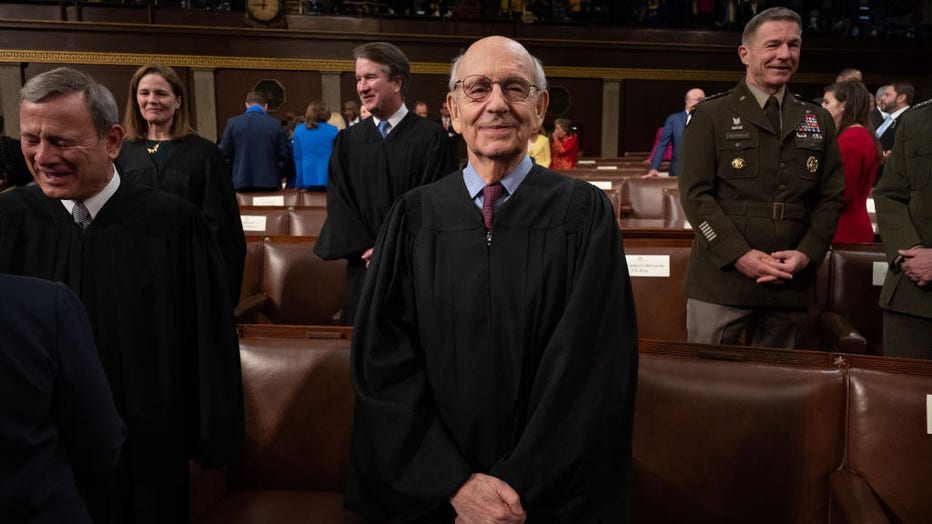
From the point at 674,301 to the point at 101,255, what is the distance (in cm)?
237

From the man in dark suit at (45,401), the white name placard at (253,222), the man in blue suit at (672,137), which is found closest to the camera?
the man in dark suit at (45,401)

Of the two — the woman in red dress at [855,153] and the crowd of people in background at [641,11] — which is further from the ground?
the crowd of people in background at [641,11]

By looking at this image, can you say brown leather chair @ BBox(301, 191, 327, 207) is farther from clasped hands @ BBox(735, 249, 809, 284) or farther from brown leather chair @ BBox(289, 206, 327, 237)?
clasped hands @ BBox(735, 249, 809, 284)

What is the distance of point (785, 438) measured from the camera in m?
1.80

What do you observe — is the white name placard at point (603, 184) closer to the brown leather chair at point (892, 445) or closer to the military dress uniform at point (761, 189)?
the military dress uniform at point (761, 189)

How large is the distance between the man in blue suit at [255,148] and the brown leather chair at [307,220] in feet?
6.23

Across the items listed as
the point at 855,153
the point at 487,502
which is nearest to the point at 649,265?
the point at 855,153

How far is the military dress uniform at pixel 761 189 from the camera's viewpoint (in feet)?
8.01

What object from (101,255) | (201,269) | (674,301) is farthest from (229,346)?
(674,301)

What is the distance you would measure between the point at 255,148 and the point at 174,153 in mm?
3555

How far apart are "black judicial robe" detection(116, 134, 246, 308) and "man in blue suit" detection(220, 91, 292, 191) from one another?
3.40 metres

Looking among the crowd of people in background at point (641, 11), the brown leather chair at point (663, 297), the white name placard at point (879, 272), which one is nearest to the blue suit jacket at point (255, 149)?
the brown leather chair at point (663, 297)

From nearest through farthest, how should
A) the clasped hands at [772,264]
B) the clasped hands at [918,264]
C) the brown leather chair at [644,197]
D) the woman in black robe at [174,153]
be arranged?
the clasped hands at [918,264] → the clasped hands at [772,264] → the woman in black robe at [174,153] → the brown leather chair at [644,197]

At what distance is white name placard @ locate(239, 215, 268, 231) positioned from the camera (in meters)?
4.39
